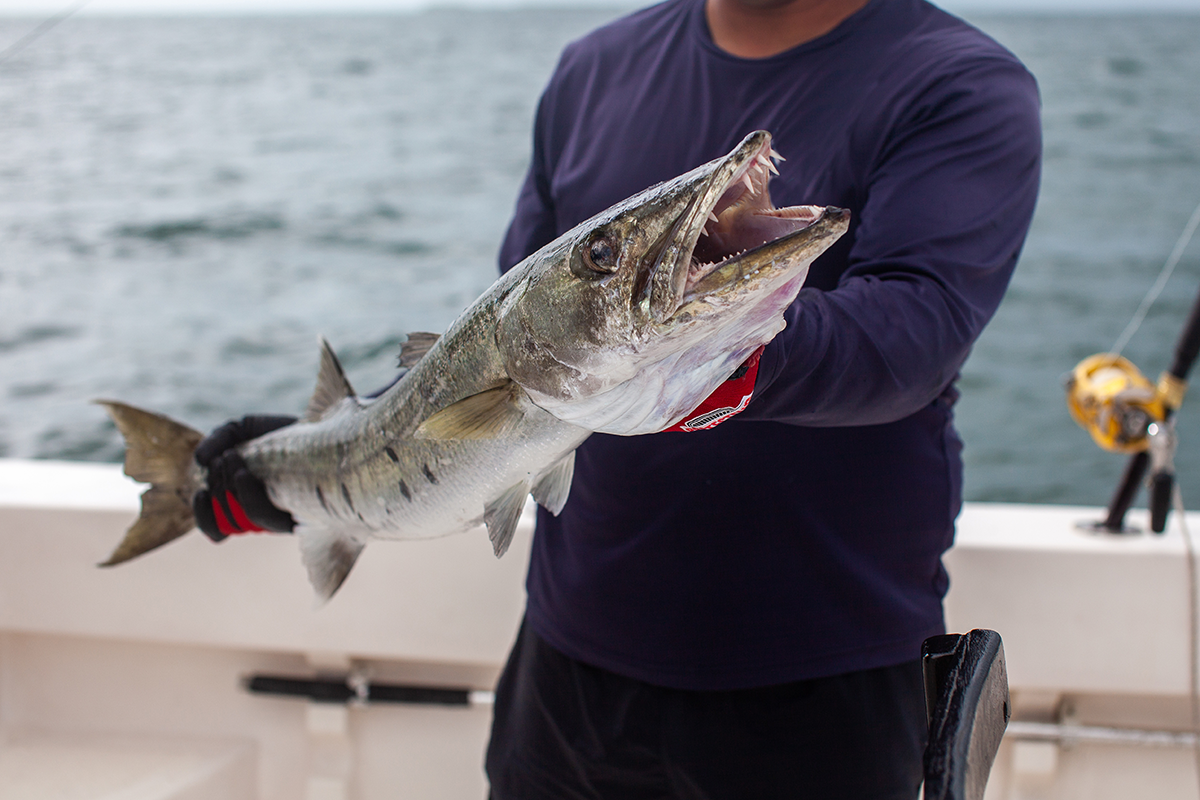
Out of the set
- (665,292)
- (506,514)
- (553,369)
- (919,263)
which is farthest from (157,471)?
(919,263)

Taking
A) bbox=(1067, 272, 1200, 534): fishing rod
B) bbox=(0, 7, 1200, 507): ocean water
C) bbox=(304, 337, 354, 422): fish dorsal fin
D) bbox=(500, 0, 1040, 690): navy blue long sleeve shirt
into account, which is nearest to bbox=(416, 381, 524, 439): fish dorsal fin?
bbox=(500, 0, 1040, 690): navy blue long sleeve shirt

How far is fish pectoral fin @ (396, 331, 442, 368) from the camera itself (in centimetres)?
149

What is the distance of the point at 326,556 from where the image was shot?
1803 mm

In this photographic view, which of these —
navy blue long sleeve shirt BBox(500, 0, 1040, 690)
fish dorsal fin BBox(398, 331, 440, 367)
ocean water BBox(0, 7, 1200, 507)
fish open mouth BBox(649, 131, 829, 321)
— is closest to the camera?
fish open mouth BBox(649, 131, 829, 321)

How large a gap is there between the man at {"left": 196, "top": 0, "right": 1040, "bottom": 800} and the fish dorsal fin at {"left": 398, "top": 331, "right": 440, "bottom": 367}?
37cm

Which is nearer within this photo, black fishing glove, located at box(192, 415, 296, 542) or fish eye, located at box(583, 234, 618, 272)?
fish eye, located at box(583, 234, 618, 272)

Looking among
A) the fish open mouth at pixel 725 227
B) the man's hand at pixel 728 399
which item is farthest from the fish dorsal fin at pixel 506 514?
the fish open mouth at pixel 725 227

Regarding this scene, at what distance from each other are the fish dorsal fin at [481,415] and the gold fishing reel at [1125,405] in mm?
1989

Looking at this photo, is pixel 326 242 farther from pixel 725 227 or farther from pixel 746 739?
pixel 725 227

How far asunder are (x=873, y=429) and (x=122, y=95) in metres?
24.5

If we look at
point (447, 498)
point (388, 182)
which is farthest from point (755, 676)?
point (388, 182)

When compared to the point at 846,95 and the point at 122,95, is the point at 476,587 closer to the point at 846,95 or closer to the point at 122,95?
the point at 846,95

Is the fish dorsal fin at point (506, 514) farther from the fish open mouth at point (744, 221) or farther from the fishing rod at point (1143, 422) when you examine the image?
the fishing rod at point (1143, 422)

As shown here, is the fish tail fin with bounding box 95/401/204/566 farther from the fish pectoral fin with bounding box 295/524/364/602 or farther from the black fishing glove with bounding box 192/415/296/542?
the fish pectoral fin with bounding box 295/524/364/602
